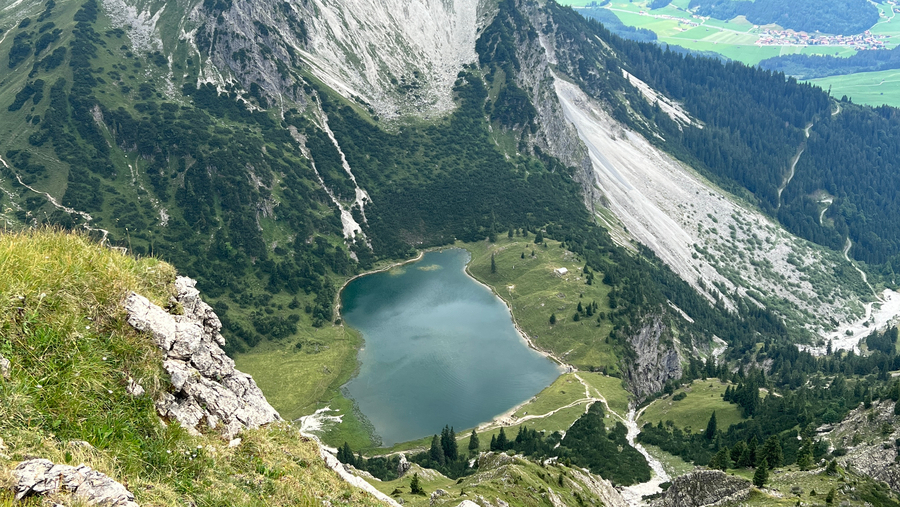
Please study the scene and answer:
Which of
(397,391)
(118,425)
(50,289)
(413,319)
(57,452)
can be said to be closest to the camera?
→ (57,452)

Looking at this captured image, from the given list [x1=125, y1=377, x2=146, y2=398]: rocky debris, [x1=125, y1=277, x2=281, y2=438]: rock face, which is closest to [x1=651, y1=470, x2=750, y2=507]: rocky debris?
[x1=125, y1=277, x2=281, y2=438]: rock face

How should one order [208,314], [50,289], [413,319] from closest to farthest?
[50,289]
[208,314]
[413,319]

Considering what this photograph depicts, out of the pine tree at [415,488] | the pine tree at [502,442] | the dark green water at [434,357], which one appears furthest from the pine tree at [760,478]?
the dark green water at [434,357]

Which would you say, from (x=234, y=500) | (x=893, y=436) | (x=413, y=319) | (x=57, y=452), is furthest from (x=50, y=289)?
(x=413, y=319)

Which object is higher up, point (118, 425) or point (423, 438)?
point (118, 425)

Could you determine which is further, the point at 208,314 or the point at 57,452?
the point at 208,314

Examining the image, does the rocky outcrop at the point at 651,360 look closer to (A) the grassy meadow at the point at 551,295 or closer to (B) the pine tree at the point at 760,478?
(A) the grassy meadow at the point at 551,295

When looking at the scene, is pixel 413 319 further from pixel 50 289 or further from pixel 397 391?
pixel 50 289
